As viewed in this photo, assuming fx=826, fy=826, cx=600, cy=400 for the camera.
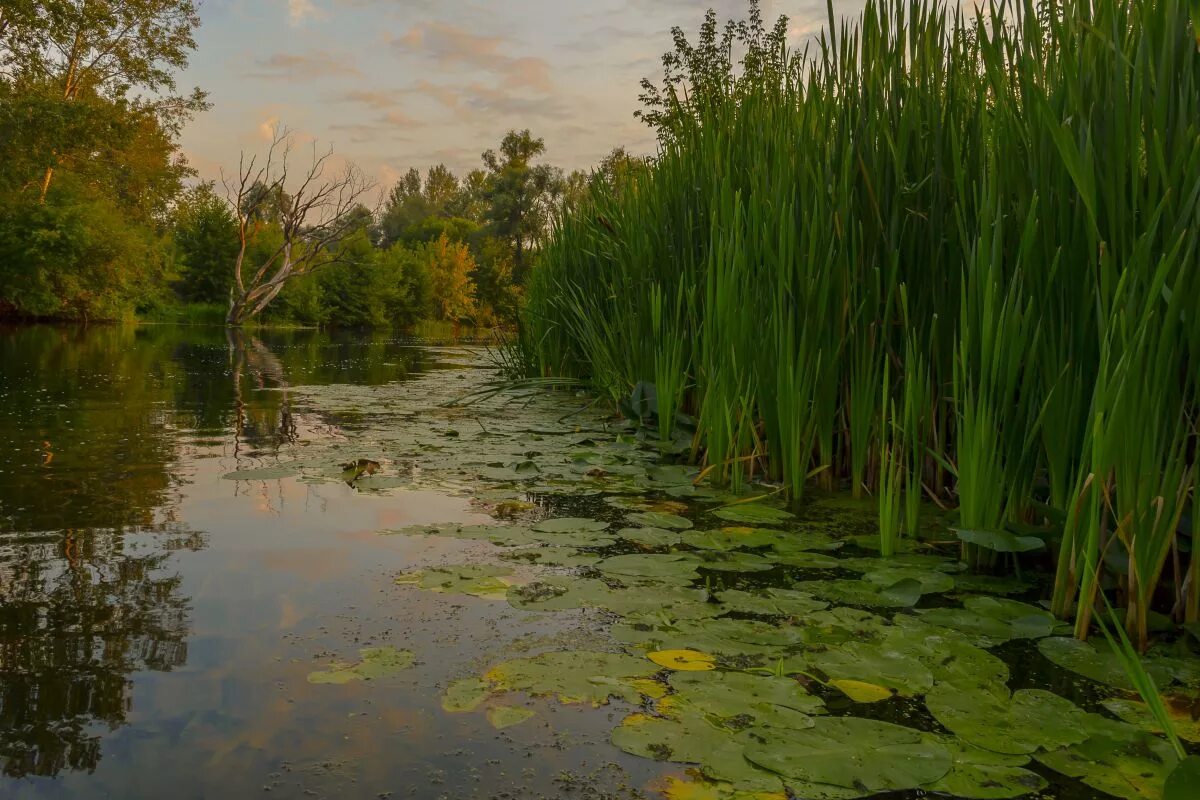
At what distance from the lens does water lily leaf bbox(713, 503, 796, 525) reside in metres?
2.45

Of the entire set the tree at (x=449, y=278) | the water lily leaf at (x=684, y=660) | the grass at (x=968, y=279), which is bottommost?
the water lily leaf at (x=684, y=660)

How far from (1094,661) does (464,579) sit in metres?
1.24

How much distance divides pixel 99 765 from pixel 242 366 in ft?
27.8

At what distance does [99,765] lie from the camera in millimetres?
1060

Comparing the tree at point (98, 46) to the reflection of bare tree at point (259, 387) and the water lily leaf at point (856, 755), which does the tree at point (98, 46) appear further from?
the water lily leaf at point (856, 755)

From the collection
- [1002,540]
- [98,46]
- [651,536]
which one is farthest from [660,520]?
[98,46]

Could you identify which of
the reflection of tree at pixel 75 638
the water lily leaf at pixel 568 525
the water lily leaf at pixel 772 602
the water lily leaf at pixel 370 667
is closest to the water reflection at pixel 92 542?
the reflection of tree at pixel 75 638

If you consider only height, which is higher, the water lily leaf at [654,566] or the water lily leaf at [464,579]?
the water lily leaf at [654,566]

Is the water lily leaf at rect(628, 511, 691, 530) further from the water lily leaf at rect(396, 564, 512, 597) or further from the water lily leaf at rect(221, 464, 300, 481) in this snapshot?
the water lily leaf at rect(221, 464, 300, 481)

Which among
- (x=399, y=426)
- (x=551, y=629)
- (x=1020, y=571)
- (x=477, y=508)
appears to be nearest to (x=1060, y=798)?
(x=551, y=629)

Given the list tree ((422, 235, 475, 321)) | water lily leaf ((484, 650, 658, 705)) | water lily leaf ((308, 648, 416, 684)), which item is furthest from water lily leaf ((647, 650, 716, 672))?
tree ((422, 235, 475, 321))

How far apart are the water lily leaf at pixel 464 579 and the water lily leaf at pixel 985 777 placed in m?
0.96

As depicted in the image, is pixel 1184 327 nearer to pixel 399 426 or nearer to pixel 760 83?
pixel 760 83

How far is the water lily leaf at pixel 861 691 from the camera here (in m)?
1.29
